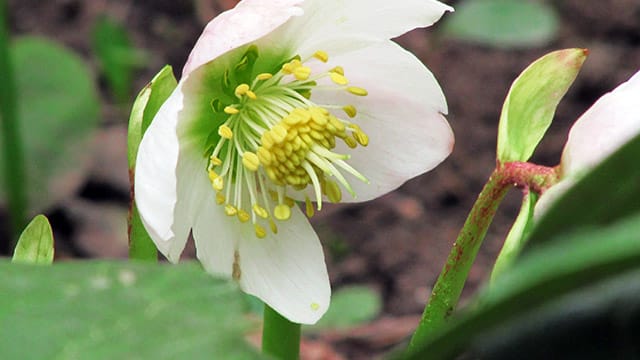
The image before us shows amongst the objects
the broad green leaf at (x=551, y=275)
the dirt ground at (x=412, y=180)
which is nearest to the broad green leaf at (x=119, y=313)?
the broad green leaf at (x=551, y=275)

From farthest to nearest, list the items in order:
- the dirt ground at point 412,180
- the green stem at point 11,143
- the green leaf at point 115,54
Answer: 1. the green leaf at point 115,54
2. the dirt ground at point 412,180
3. the green stem at point 11,143

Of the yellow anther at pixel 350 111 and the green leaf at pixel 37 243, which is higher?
the green leaf at pixel 37 243

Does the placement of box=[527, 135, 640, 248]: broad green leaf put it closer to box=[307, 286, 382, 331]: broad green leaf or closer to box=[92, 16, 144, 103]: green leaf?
box=[307, 286, 382, 331]: broad green leaf

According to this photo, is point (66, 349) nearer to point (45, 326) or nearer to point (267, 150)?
point (45, 326)

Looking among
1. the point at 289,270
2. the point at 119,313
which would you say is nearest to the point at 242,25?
the point at 289,270

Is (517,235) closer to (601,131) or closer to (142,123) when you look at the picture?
(601,131)

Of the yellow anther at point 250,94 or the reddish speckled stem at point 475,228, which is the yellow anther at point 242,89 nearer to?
the yellow anther at point 250,94

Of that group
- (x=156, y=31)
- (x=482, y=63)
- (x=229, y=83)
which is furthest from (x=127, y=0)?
(x=229, y=83)
